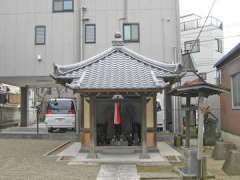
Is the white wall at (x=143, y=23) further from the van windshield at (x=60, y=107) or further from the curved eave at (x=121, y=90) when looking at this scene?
the curved eave at (x=121, y=90)

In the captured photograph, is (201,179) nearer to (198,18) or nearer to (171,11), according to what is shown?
(171,11)

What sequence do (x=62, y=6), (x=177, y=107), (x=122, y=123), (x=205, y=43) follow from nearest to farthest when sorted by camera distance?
1. (x=122, y=123)
2. (x=177, y=107)
3. (x=62, y=6)
4. (x=205, y=43)

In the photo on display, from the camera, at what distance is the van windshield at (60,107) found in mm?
24797

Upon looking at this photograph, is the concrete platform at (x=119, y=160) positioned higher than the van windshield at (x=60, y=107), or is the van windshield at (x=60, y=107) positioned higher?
the van windshield at (x=60, y=107)

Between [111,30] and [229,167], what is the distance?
13634 mm

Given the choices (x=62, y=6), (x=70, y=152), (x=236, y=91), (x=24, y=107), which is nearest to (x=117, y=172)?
(x=70, y=152)

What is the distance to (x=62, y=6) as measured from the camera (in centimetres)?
2427

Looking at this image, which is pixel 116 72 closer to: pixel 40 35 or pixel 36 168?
pixel 36 168

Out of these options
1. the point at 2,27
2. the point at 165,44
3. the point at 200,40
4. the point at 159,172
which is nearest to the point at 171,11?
the point at 165,44

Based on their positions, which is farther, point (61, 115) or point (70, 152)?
point (61, 115)

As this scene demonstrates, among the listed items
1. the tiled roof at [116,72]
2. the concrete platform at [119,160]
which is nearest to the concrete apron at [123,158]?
the concrete platform at [119,160]

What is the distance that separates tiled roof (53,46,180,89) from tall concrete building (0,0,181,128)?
6586mm

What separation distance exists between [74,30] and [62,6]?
5.09 ft

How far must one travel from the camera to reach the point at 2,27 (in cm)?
2434
